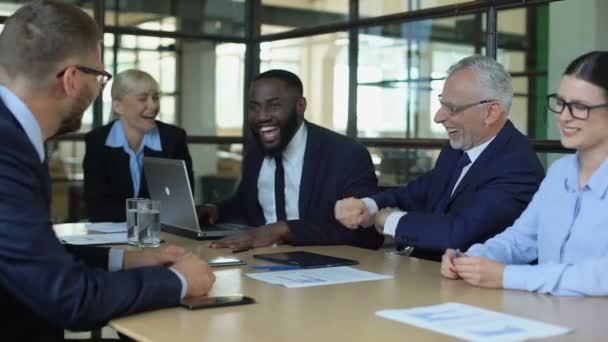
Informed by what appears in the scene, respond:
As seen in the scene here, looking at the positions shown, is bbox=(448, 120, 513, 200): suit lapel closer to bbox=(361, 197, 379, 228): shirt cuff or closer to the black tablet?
bbox=(361, 197, 379, 228): shirt cuff

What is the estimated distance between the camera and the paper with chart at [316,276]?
204cm

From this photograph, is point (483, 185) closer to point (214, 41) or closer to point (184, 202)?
point (184, 202)

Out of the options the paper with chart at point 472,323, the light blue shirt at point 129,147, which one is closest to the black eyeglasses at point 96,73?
the paper with chart at point 472,323

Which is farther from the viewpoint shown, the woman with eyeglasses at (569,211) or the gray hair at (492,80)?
the gray hair at (492,80)

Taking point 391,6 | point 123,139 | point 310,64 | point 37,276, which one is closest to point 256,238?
point 37,276

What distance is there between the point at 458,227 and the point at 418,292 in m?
0.67

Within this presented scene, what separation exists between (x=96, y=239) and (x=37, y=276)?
1305mm

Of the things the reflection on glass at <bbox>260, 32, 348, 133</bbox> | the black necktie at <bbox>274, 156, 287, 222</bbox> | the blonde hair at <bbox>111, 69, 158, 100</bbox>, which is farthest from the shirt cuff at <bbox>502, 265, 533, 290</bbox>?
the reflection on glass at <bbox>260, 32, 348, 133</bbox>

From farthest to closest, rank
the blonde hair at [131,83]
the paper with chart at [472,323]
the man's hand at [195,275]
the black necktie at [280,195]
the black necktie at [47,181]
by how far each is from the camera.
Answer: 1. the blonde hair at [131,83]
2. the black necktie at [280,195]
3. the man's hand at [195,275]
4. the black necktie at [47,181]
5. the paper with chart at [472,323]

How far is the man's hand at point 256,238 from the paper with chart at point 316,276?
1.66ft

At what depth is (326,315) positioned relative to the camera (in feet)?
5.52

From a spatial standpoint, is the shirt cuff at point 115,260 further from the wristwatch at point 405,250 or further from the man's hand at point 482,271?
the wristwatch at point 405,250

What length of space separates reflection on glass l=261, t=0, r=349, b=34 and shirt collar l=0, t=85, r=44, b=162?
10.4 ft

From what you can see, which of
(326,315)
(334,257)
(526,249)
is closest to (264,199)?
(334,257)
